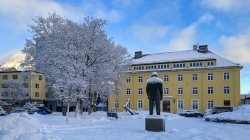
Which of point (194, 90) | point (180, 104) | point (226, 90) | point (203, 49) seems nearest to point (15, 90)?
point (180, 104)

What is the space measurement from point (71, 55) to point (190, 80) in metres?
30.5

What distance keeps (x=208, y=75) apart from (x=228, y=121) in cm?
2920

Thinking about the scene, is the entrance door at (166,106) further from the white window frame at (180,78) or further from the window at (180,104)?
the white window frame at (180,78)

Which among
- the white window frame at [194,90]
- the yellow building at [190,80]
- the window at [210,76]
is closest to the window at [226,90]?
the yellow building at [190,80]

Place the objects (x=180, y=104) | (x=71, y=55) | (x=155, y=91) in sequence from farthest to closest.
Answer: (x=180, y=104) < (x=71, y=55) < (x=155, y=91)

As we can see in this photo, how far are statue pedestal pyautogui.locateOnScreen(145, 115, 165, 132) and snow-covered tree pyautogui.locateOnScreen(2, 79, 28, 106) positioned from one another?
2118 inches

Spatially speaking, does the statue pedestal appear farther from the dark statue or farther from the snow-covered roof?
the snow-covered roof

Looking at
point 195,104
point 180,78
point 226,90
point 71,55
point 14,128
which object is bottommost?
point 195,104

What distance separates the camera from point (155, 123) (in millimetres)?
13609

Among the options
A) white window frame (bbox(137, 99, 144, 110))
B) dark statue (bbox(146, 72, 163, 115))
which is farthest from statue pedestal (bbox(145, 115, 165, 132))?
white window frame (bbox(137, 99, 144, 110))

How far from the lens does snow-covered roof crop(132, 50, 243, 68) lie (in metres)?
48.6

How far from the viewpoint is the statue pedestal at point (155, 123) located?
13.6 m

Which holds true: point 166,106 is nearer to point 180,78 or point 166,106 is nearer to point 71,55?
point 180,78

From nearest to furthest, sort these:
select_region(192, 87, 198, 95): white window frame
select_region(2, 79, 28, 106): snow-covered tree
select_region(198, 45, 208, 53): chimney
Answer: select_region(192, 87, 198, 95): white window frame, select_region(198, 45, 208, 53): chimney, select_region(2, 79, 28, 106): snow-covered tree
